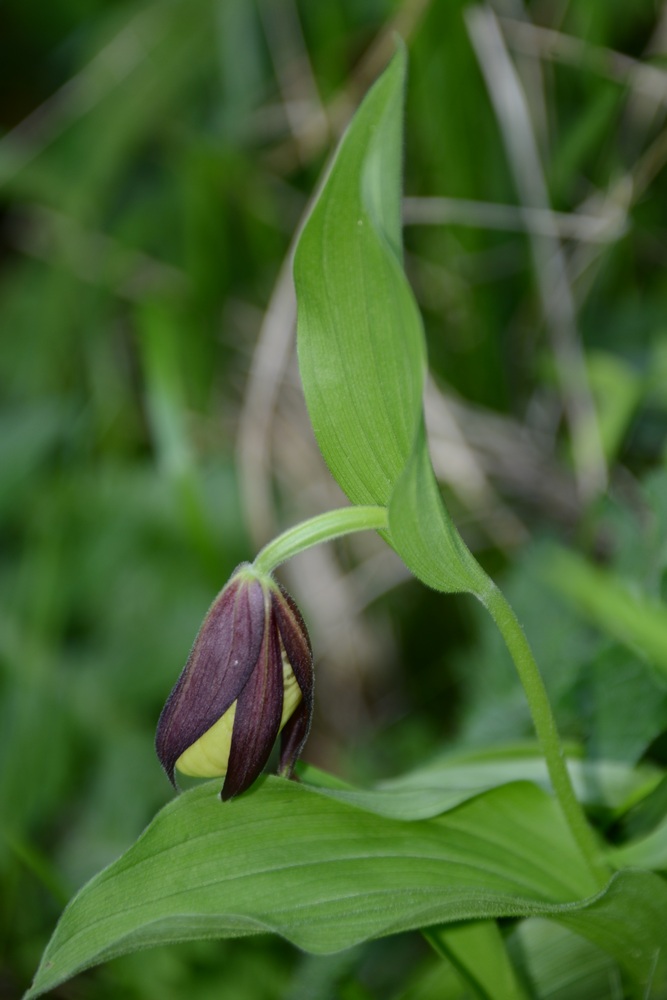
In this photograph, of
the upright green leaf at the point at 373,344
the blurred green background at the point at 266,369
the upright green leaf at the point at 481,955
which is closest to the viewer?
the upright green leaf at the point at 373,344

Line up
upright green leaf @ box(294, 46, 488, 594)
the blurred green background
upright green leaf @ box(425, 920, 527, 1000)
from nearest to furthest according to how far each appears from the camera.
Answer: upright green leaf @ box(294, 46, 488, 594) < upright green leaf @ box(425, 920, 527, 1000) < the blurred green background

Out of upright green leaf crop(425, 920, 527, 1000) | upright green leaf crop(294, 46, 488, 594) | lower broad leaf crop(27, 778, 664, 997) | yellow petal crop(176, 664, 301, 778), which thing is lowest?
upright green leaf crop(425, 920, 527, 1000)

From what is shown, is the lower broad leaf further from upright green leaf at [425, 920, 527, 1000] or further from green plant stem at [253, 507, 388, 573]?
green plant stem at [253, 507, 388, 573]

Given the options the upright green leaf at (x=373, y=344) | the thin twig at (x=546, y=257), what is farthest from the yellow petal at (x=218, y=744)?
the thin twig at (x=546, y=257)

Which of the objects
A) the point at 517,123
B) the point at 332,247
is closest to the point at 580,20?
the point at 517,123

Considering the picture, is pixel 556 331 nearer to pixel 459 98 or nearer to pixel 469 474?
pixel 469 474

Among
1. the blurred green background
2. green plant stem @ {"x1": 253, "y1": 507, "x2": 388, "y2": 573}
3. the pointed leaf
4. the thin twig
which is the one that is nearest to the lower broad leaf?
the pointed leaf

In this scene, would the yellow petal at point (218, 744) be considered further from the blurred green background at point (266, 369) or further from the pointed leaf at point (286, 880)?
the blurred green background at point (266, 369)

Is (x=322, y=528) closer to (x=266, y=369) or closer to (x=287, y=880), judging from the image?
(x=287, y=880)
